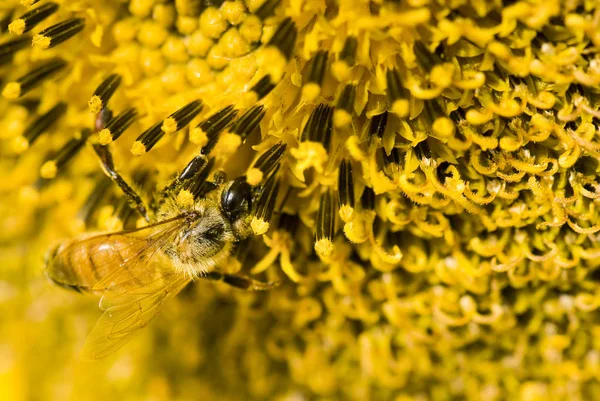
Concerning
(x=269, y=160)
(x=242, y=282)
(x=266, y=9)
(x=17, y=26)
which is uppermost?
(x=17, y=26)

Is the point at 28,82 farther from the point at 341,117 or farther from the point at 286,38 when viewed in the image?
the point at 341,117

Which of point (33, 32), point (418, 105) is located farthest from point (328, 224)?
point (33, 32)

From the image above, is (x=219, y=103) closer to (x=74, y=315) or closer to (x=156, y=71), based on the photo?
(x=156, y=71)

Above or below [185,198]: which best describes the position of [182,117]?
above

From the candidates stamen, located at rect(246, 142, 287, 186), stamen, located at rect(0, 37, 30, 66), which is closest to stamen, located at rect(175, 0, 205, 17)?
stamen, located at rect(246, 142, 287, 186)

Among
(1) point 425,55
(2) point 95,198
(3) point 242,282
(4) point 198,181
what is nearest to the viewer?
(1) point 425,55

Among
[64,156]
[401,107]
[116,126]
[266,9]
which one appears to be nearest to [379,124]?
[401,107]
